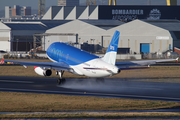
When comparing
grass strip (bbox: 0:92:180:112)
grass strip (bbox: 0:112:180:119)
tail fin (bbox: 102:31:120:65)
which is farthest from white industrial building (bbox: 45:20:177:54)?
grass strip (bbox: 0:112:180:119)

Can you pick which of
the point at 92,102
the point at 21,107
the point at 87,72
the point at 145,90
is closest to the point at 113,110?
the point at 92,102

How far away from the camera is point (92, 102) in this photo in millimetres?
30500

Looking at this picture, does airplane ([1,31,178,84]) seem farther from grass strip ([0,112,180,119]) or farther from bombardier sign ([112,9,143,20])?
bombardier sign ([112,9,143,20])

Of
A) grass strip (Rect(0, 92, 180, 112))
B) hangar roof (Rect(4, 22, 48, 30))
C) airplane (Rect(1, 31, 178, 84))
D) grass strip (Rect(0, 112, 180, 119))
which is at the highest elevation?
hangar roof (Rect(4, 22, 48, 30))

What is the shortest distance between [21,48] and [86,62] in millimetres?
113948

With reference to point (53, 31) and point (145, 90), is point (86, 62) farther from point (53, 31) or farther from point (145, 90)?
point (53, 31)

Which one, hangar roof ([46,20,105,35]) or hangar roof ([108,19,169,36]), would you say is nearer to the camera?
hangar roof ([108,19,169,36])

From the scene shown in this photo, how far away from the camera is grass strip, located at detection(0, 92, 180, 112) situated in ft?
89.9

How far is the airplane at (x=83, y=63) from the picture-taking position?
38.9 m

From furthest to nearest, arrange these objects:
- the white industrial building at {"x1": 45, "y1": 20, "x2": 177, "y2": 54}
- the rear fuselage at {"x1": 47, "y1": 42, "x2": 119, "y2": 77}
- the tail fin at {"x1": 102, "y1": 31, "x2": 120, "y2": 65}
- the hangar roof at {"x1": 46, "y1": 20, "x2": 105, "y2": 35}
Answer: the hangar roof at {"x1": 46, "y1": 20, "x2": 105, "y2": 35}
the white industrial building at {"x1": 45, "y1": 20, "x2": 177, "y2": 54}
the rear fuselage at {"x1": 47, "y1": 42, "x2": 119, "y2": 77}
the tail fin at {"x1": 102, "y1": 31, "x2": 120, "y2": 65}

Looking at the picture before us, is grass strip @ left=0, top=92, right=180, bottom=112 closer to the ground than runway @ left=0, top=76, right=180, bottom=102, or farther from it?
farther from it

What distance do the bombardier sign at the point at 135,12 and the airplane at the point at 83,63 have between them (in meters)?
131

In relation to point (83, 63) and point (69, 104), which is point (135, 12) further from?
point (69, 104)

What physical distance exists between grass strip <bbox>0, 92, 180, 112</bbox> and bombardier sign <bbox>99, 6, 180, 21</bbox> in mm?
148405
